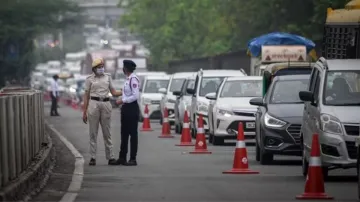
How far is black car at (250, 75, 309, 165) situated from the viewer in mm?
22172

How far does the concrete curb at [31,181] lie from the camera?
47.6 feet

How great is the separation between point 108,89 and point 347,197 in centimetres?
720

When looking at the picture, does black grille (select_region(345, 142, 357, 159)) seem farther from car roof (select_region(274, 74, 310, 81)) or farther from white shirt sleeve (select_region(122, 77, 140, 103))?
car roof (select_region(274, 74, 310, 81))

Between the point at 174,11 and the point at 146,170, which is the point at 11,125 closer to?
the point at 146,170

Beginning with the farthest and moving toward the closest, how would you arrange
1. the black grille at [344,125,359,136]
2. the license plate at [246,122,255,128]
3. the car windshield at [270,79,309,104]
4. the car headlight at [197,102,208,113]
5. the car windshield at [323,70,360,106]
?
the car headlight at [197,102,208,113] < the license plate at [246,122,255,128] < the car windshield at [270,79,309,104] < the car windshield at [323,70,360,106] < the black grille at [344,125,359,136]

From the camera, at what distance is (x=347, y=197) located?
53.2 feet

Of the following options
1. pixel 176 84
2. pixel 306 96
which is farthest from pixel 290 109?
pixel 176 84

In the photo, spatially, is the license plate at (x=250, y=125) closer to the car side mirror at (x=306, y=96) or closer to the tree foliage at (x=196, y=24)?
the car side mirror at (x=306, y=96)

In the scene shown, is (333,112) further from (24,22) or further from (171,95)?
(24,22)

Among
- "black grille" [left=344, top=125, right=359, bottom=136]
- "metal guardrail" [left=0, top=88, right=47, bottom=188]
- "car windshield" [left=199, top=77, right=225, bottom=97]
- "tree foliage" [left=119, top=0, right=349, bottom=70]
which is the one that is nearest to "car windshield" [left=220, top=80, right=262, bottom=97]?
"car windshield" [left=199, top=77, right=225, bottom=97]

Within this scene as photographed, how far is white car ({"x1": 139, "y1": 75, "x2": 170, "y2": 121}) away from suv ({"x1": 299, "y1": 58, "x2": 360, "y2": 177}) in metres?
27.1

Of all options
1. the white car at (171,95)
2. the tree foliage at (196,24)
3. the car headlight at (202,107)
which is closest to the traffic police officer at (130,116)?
the car headlight at (202,107)

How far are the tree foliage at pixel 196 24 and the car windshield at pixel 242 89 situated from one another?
3356 centimetres

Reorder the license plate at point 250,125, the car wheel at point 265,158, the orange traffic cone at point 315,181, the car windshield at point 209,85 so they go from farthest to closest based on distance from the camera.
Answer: the car windshield at point 209,85, the license plate at point 250,125, the car wheel at point 265,158, the orange traffic cone at point 315,181
